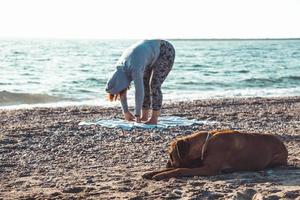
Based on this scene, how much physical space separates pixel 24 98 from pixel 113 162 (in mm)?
11134

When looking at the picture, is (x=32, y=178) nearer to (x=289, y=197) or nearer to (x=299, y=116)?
(x=289, y=197)

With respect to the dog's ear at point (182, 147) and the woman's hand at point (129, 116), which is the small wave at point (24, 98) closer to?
the woman's hand at point (129, 116)

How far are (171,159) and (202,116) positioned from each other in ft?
17.4

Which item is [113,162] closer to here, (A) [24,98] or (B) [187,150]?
(B) [187,150]

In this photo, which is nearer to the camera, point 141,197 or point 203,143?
point 141,197

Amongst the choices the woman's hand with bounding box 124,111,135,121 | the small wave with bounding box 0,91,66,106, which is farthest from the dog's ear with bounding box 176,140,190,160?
the small wave with bounding box 0,91,66,106

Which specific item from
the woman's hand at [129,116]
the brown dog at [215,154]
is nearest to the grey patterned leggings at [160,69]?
the woman's hand at [129,116]

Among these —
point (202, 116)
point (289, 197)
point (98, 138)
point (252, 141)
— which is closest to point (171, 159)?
point (252, 141)

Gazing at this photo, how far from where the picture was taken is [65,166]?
6.19 metres

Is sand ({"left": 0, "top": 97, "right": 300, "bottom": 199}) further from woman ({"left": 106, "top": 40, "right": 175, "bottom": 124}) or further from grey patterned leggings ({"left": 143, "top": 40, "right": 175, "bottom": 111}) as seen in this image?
grey patterned leggings ({"left": 143, "top": 40, "right": 175, "bottom": 111})

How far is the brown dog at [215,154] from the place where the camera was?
17.2 feet

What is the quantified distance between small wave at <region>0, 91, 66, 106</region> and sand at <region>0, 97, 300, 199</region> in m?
5.03

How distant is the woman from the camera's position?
818cm

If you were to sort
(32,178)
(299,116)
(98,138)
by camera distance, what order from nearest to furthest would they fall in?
(32,178), (98,138), (299,116)
